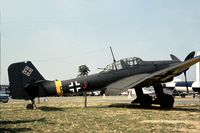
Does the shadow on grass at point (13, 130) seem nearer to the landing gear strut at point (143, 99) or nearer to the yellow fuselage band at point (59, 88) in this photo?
the yellow fuselage band at point (59, 88)

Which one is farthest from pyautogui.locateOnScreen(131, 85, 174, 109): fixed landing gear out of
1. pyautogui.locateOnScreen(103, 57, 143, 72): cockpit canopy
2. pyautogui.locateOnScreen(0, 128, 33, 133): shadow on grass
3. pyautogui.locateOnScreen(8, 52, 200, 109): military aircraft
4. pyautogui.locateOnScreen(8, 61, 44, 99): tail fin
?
pyautogui.locateOnScreen(0, 128, 33, 133): shadow on grass

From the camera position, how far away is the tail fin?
75.5 feet

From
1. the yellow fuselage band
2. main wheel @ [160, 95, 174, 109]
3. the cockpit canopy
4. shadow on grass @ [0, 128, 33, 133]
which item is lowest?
shadow on grass @ [0, 128, 33, 133]

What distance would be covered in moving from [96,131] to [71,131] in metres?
0.85

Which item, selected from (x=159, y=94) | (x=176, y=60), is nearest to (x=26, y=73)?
(x=159, y=94)

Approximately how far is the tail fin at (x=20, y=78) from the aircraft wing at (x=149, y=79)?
17.5 feet

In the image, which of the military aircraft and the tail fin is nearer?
the military aircraft

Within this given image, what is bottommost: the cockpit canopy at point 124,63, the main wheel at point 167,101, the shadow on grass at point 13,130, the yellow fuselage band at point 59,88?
the shadow on grass at point 13,130

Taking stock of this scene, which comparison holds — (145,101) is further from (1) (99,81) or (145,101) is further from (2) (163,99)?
(1) (99,81)

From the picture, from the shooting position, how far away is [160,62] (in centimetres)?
2528

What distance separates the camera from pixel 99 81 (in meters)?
23.9

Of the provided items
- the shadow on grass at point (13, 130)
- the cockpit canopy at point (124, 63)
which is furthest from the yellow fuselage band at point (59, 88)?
the shadow on grass at point (13, 130)

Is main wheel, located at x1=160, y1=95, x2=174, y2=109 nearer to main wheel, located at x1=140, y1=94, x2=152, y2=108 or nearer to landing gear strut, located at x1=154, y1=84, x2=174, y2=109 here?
landing gear strut, located at x1=154, y1=84, x2=174, y2=109

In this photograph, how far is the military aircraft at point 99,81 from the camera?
22797 mm
